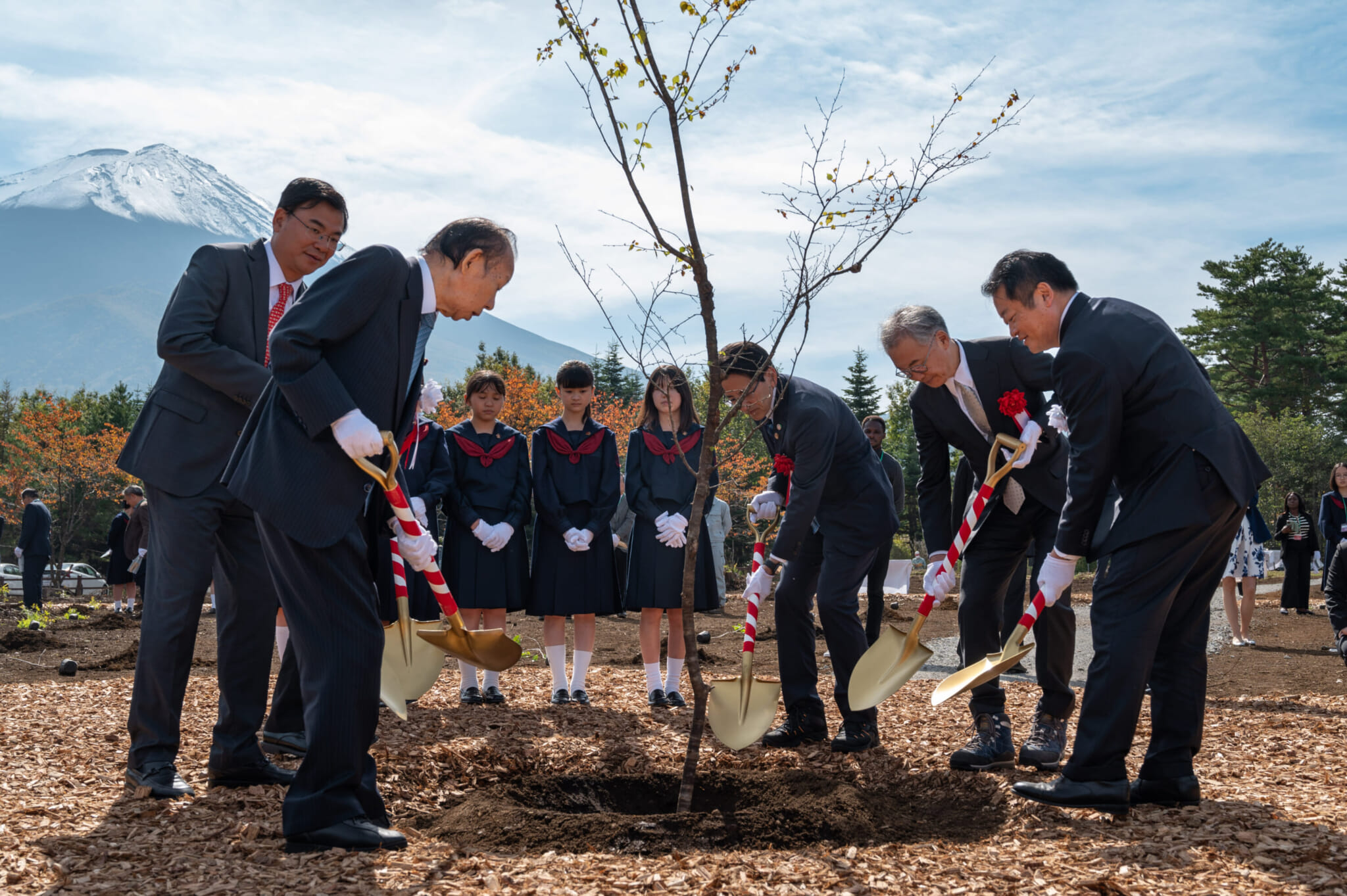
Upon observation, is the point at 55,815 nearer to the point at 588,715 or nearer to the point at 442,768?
the point at 442,768

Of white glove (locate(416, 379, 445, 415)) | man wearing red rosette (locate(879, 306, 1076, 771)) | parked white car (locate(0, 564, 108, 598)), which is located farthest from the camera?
parked white car (locate(0, 564, 108, 598))

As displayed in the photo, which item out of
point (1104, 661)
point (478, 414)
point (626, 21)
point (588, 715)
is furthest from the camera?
point (478, 414)

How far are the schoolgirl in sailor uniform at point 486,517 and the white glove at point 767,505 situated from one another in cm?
171

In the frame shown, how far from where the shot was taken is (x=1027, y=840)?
2.93 metres

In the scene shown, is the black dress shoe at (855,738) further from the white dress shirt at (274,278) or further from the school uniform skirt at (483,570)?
the white dress shirt at (274,278)

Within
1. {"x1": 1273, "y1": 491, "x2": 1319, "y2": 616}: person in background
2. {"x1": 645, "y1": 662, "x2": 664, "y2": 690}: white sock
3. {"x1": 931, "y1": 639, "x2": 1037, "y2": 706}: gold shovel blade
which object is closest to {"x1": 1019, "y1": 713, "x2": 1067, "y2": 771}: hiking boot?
{"x1": 931, "y1": 639, "x2": 1037, "y2": 706}: gold shovel blade

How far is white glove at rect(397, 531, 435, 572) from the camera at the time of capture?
3174 millimetres

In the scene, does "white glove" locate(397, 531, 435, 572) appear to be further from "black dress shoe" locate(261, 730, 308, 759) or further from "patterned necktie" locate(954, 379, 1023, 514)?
"patterned necktie" locate(954, 379, 1023, 514)

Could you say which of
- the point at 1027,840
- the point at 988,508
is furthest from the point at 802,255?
the point at 1027,840

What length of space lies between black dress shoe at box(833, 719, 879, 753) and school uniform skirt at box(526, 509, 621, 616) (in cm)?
187

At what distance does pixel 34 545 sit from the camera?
1415 cm

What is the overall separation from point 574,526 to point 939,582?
2616mm

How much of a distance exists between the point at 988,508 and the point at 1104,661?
1103 mm

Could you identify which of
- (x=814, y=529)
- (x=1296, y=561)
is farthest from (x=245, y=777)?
(x=1296, y=561)
